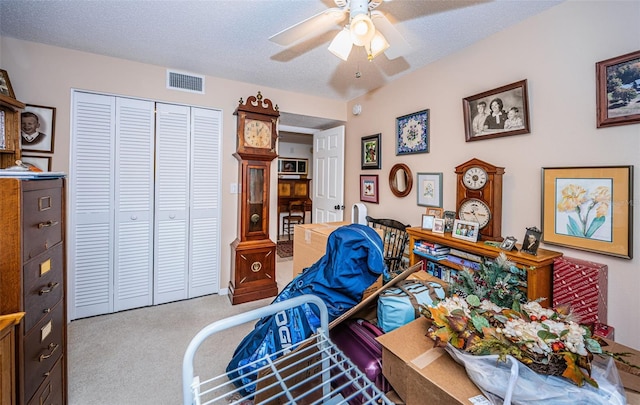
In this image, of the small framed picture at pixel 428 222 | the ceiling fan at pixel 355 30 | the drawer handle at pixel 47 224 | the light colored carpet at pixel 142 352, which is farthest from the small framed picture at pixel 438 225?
the drawer handle at pixel 47 224

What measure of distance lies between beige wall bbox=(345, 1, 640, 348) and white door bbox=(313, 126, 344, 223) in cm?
128

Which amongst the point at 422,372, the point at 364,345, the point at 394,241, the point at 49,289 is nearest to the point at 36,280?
the point at 49,289

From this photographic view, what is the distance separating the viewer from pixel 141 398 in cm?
160

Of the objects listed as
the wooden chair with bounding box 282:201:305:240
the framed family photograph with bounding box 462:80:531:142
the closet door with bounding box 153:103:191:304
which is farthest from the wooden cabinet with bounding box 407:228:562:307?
the wooden chair with bounding box 282:201:305:240

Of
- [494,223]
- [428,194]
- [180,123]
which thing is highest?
[180,123]

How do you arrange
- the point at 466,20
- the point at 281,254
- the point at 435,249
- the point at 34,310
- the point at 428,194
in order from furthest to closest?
the point at 281,254 → the point at 428,194 → the point at 435,249 → the point at 466,20 → the point at 34,310

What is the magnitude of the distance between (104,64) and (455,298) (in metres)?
3.34

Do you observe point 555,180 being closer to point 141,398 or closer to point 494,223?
point 494,223

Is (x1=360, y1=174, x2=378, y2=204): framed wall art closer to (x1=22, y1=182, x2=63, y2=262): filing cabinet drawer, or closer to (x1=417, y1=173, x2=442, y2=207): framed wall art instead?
(x1=417, y1=173, x2=442, y2=207): framed wall art

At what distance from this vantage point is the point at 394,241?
2801 mm

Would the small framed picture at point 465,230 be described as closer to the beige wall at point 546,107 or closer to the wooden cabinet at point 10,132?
the beige wall at point 546,107

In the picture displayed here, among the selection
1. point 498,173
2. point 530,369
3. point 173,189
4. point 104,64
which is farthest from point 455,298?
point 104,64

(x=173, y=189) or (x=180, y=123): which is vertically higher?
(x=180, y=123)

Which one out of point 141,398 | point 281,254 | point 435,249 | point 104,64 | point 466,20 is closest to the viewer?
point 141,398
